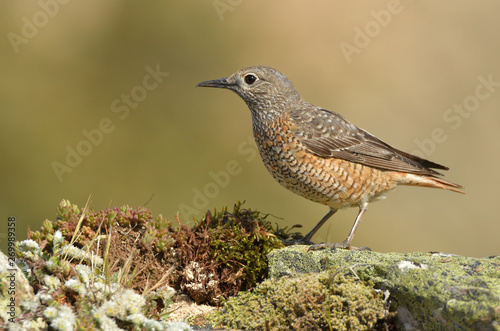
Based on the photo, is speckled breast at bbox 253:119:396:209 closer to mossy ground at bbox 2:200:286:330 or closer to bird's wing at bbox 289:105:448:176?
bird's wing at bbox 289:105:448:176

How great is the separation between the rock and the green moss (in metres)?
0.16

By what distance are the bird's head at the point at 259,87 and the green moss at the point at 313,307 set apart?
2641mm

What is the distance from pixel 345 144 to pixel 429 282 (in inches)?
107

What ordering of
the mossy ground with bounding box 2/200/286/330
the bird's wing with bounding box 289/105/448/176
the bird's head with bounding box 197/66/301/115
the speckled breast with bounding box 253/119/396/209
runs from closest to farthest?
the mossy ground with bounding box 2/200/286/330, the speckled breast with bounding box 253/119/396/209, the bird's wing with bounding box 289/105/448/176, the bird's head with bounding box 197/66/301/115

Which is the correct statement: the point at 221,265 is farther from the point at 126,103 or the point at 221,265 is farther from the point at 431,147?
the point at 431,147

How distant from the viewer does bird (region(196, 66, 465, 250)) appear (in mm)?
6160

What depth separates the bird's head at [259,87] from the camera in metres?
6.69

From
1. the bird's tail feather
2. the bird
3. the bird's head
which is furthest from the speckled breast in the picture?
the bird's tail feather

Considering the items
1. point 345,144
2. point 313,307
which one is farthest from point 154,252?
point 345,144

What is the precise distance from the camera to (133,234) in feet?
17.6

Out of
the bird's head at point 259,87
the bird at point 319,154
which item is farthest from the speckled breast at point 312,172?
the bird's head at point 259,87

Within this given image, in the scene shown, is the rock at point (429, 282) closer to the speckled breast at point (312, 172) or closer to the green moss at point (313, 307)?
the green moss at point (313, 307)

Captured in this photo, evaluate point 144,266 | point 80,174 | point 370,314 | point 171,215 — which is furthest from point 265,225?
point 80,174

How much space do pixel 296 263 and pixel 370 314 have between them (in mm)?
1108
